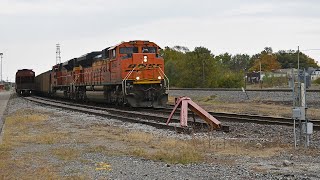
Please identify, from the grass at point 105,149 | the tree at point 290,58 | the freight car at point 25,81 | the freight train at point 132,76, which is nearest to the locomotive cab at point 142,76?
the freight train at point 132,76

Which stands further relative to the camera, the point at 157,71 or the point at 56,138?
the point at 157,71

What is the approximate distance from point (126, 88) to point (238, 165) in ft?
51.3

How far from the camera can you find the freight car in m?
59.7

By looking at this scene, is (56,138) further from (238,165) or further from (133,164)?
(238,165)

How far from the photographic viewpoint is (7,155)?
9.72 m

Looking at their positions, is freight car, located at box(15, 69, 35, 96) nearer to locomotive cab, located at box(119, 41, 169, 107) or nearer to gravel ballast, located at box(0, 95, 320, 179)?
locomotive cab, located at box(119, 41, 169, 107)

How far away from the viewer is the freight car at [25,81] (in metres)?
59.7

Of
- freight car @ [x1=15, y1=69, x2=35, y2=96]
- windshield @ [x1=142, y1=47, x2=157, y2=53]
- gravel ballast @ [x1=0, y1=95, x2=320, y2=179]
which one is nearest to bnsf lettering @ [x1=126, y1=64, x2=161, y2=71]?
windshield @ [x1=142, y1=47, x2=157, y2=53]

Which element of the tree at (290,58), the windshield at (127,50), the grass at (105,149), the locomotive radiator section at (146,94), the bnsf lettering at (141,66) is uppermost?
the tree at (290,58)

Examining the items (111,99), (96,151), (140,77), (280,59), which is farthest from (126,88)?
(280,59)

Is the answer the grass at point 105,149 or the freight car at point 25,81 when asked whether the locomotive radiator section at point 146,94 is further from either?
the freight car at point 25,81

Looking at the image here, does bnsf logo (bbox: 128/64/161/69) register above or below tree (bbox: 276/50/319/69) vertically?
below

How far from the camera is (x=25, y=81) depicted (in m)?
60.3

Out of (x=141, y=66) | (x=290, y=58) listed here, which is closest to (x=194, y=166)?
(x=141, y=66)
